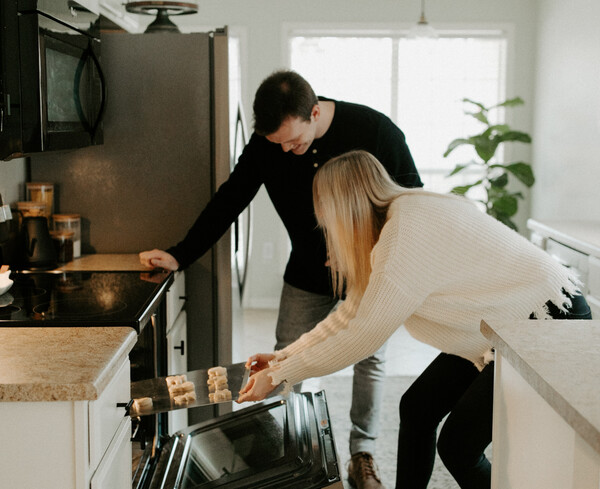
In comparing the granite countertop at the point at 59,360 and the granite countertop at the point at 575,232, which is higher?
the granite countertop at the point at 59,360

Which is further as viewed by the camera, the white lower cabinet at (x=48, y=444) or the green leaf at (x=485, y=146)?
the green leaf at (x=485, y=146)

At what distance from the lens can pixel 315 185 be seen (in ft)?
6.03

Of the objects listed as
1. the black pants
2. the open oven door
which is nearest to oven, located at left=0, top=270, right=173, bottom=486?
the open oven door

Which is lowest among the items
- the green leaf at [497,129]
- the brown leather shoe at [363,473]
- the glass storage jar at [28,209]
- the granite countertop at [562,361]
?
→ the brown leather shoe at [363,473]

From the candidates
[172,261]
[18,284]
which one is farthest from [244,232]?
[18,284]

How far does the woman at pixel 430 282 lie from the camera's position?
168cm

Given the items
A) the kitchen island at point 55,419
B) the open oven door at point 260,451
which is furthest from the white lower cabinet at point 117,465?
the open oven door at point 260,451

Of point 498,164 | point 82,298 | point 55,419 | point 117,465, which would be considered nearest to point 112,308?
point 82,298

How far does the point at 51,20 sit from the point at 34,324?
2.57 ft

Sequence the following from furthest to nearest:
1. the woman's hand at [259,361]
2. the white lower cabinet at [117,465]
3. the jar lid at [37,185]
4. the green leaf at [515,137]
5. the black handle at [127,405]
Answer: the green leaf at [515,137] → the jar lid at [37,185] → the woman's hand at [259,361] → the black handle at [127,405] → the white lower cabinet at [117,465]

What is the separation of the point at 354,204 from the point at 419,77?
397 cm

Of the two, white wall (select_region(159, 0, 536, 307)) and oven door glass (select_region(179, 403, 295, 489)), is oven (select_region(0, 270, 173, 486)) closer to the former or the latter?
oven door glass (select_region(179, 403, 295, 489))

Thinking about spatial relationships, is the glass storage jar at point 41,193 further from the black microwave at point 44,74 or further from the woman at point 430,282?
the woman at point 430,282

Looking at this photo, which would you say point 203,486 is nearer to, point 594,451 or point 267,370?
point 267,370
